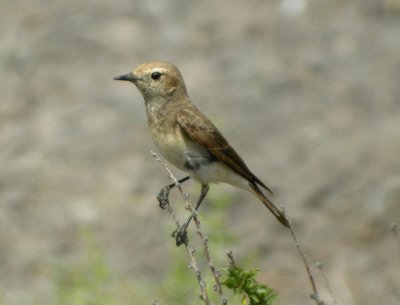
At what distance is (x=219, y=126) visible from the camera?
865 cm

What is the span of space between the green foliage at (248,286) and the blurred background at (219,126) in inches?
146

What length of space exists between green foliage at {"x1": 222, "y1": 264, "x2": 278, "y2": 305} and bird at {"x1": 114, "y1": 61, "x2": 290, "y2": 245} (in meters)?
1.70

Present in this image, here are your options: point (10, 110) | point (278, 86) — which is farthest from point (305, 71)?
point (10, 110)

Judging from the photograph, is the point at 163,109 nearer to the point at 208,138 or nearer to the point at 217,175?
the point at 208,138

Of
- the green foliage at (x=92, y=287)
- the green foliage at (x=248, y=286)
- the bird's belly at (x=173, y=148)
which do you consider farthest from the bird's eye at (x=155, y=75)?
the green foliage at (x=248, y=286)

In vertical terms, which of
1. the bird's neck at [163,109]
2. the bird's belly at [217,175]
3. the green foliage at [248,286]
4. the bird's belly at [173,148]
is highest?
the bird's neck at [163,109]

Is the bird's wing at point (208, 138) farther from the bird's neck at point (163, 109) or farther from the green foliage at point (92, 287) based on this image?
the green foliage at point (92, 287)

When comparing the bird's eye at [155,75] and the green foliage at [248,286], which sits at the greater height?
the bird's eye at [155,75]

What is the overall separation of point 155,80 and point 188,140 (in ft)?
1.48

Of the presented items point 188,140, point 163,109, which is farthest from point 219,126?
point 188,140

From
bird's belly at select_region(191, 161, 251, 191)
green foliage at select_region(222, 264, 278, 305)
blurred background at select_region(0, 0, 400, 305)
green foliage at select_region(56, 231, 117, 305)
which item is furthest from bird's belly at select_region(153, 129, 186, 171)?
blurred background at select_region(0, 0, 400, 305)

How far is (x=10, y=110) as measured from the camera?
10453 mm

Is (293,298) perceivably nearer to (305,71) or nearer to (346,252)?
(346,252)

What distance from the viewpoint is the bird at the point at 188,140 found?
6270 millimetres
